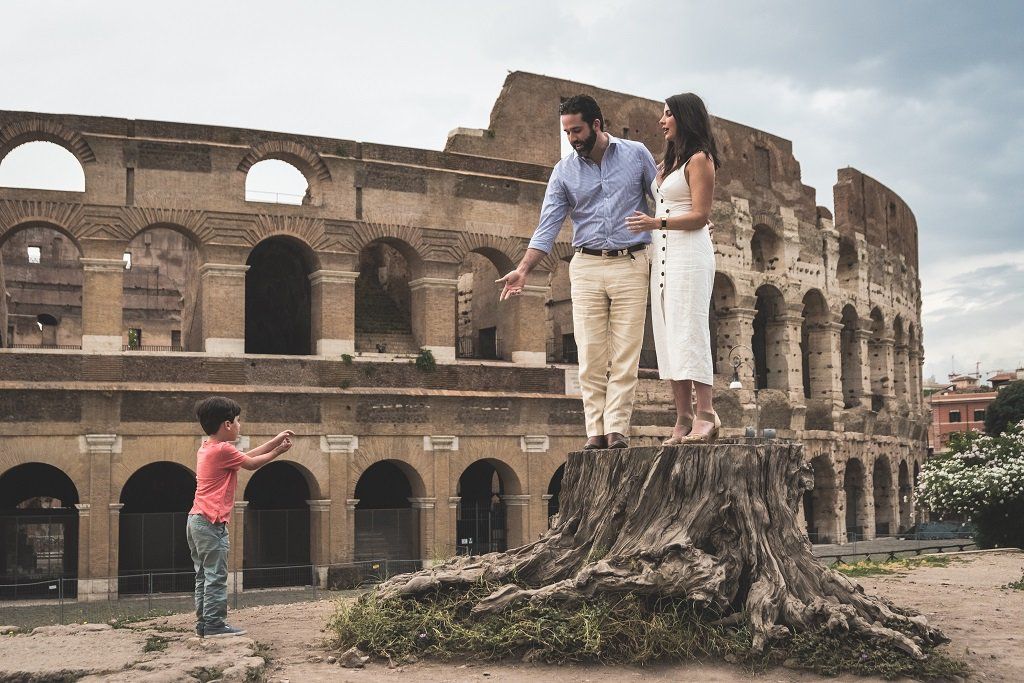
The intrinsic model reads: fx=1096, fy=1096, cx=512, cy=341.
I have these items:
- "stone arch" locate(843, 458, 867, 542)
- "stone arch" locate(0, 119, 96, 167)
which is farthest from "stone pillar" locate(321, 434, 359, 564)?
"stone arch" locate(843, 458, 867, 542)

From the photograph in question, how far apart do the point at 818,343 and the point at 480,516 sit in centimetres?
1080

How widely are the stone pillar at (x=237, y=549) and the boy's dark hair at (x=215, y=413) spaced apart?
40.2ft

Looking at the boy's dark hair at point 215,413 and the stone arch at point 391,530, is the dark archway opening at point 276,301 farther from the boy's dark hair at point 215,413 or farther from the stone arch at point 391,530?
the boy's dark hair at point 215,413

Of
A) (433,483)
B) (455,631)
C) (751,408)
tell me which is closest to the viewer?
(455,631)

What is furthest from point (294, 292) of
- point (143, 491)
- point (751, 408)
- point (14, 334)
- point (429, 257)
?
point (14, 334)

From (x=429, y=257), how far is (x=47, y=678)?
15677mm

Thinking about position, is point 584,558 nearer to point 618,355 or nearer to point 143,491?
point 618,355

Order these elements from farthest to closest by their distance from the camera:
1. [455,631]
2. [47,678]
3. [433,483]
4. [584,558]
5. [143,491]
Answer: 1. [143,491]
2. [433,483]
3. [584,558]
4. [455,631]
5. [47,678]

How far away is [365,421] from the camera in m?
20.4

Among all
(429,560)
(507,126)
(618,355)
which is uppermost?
(507,126)

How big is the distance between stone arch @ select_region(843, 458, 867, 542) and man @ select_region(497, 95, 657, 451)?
23.6 metres

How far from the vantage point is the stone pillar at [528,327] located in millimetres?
21922

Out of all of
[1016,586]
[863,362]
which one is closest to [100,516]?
[1016,586]

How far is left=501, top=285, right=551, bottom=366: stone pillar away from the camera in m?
21.9
